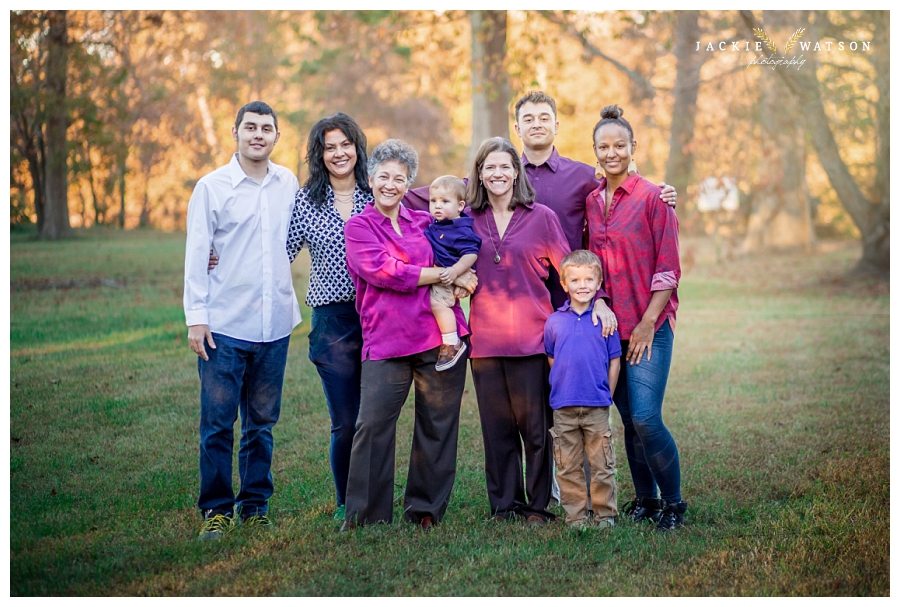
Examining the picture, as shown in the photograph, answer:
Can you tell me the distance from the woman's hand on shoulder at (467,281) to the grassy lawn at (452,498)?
4.28 ft

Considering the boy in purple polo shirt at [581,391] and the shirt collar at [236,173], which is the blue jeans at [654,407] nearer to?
the boy in purple polo shirt at [581,391]

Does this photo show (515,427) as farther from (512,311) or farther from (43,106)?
(43,106)

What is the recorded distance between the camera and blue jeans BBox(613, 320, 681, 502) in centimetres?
460

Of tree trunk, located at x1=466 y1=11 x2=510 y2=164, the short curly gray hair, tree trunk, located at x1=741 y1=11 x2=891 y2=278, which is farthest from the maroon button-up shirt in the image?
tree trunk, located at x1=741 y1=11 x2=891 y2=278

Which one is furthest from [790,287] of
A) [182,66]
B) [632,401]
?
[182,66]

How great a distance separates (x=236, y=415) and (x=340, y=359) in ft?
2.09

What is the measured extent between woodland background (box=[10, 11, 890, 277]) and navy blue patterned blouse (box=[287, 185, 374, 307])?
8400 mm

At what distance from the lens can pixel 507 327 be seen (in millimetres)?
4633

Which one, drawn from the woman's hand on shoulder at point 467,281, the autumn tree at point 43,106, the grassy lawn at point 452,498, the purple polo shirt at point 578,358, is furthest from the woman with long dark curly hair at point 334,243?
the autumn tree at point 43,106

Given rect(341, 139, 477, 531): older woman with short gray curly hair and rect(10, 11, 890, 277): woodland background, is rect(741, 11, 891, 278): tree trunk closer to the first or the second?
→ rect(10, 11, 890, 277): woodland background

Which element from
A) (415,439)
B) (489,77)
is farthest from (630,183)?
(489,77)

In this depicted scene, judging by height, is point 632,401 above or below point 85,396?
above

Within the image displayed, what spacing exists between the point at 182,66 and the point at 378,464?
25326 mm
